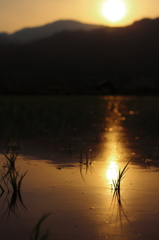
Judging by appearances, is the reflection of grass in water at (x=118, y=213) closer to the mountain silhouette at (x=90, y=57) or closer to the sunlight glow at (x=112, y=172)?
the sunlight glow at (x=112, y=172)

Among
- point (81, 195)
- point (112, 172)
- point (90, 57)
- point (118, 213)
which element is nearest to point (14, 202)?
point (81, 195)

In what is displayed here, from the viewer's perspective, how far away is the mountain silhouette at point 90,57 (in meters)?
133

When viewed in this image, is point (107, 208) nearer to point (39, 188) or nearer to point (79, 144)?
point (39, 188)

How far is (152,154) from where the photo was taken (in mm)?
8062

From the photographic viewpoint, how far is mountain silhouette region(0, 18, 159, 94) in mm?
133000

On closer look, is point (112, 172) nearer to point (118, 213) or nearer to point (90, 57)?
point (118, 213)

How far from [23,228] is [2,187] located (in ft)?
4.70

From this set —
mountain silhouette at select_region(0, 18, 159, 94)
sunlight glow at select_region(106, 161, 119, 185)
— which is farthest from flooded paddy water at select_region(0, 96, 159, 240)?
mountain silhouette at select_region(0, 18, 159, 94)

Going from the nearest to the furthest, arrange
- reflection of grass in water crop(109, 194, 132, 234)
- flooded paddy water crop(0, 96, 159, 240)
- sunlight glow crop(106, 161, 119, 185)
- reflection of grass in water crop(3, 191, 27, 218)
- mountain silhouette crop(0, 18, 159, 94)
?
flooded paddy water crop(0, 96, 159, 240), reflection of grass in water crop(109, 194, 132, 234), reflection of grass in water crop(3, 191, 27, 218), sunlight glow crop(106, 161, 119, 185), mountain silhouette crop(0, 18, 159, 94)

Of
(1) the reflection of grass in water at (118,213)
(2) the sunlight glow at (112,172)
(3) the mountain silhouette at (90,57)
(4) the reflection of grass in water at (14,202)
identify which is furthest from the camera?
(3) the mountain silhouette at (90,57)

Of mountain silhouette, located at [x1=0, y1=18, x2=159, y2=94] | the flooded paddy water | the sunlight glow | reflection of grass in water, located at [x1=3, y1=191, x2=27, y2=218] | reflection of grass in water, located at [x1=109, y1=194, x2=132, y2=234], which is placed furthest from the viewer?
mountain silhouette, located at [x1=0, y1=18, x2=159, y2=94]

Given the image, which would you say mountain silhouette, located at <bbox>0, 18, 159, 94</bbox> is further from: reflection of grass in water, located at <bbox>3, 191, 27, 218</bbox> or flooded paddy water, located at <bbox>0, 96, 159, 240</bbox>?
reflection of grass in water, located at <bbox>3, 191, 27, 218</bbox>

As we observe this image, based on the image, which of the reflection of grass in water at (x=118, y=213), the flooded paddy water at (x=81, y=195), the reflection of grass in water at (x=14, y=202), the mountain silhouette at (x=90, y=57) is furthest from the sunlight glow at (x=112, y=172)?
the mountain silhouette at (x=90, y=57)

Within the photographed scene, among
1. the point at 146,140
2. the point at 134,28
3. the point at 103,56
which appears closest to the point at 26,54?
the point at 103,56
